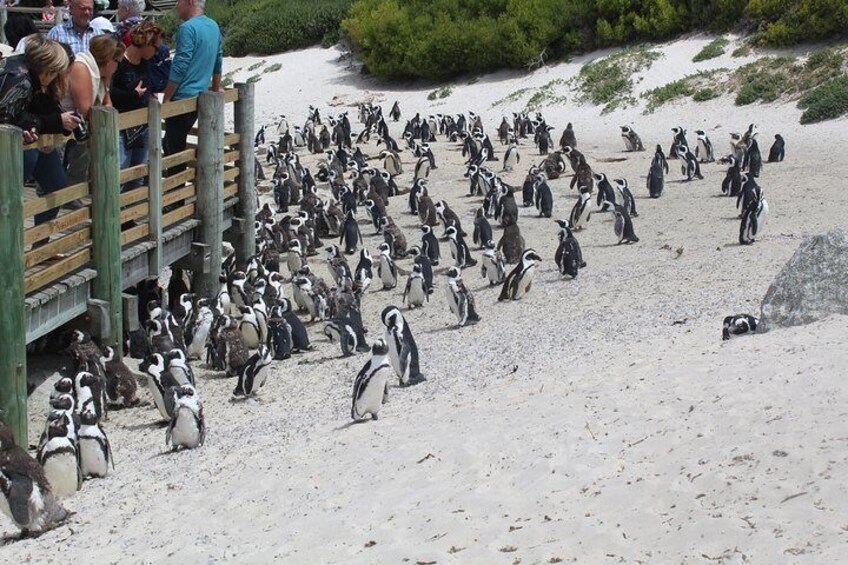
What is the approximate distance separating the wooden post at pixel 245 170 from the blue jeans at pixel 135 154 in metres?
2.38

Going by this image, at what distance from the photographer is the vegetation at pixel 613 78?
94.6 ft

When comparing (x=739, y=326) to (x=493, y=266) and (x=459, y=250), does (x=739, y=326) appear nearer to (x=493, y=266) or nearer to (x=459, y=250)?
(x=493, y=266)

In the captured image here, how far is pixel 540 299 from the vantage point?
13109 mm

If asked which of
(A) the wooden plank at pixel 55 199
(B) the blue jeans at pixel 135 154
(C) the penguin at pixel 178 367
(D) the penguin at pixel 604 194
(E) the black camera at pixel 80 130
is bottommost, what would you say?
(C) the penguin at pixel 178 367

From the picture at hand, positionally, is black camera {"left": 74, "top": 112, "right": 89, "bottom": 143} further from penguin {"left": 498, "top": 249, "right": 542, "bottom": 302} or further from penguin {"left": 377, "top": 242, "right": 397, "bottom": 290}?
penguin {"left": 377, "top": 242, "right": 397, "bottom": 290}

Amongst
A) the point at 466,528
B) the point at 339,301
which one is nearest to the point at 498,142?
the point at 339,301

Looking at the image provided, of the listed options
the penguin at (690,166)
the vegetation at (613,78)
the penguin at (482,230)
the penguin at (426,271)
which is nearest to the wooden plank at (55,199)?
the penguin at (426,271)

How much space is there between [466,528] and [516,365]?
3999mm

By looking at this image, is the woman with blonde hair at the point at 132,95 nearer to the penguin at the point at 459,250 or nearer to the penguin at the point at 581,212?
the penguin at the point at 459,250

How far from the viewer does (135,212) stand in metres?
10.9

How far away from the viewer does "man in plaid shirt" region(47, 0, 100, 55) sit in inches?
405

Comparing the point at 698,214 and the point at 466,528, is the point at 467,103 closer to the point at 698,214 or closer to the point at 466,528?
the point at 698,214

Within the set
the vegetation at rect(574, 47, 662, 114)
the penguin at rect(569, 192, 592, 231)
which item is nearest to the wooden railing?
the penguin at rect(569, 192, 592, 231)

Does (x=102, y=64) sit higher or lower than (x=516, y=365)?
higher
